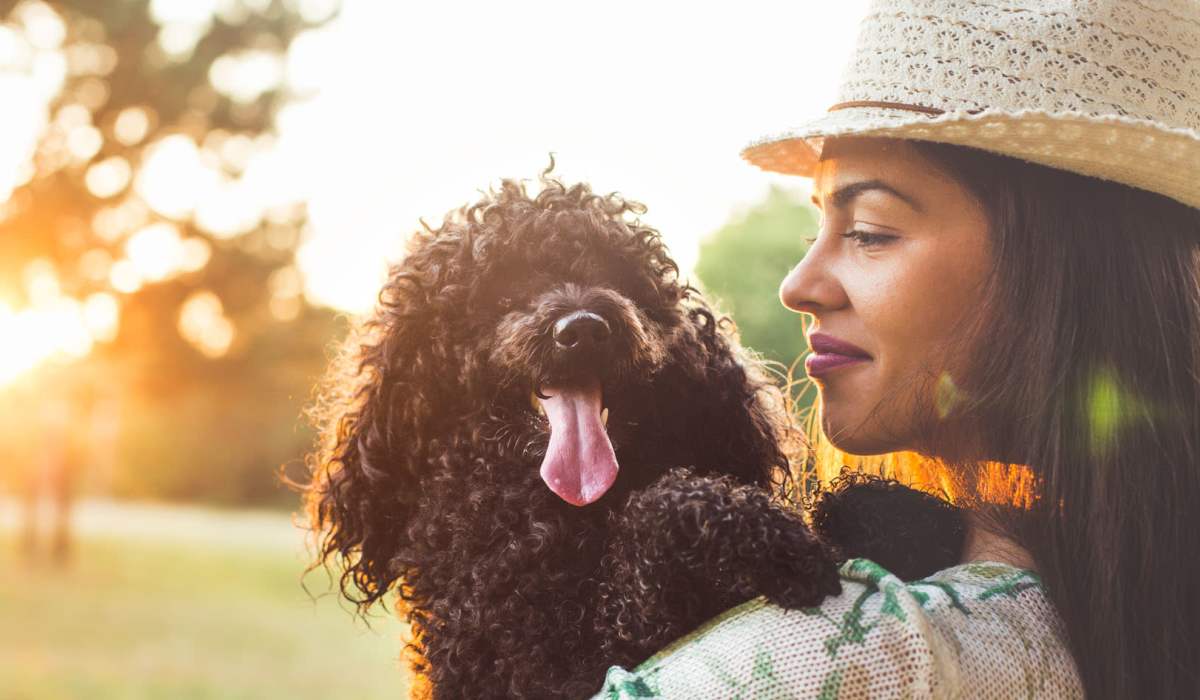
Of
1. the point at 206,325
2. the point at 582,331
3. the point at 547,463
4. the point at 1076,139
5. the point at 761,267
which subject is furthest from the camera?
the point at 206,325

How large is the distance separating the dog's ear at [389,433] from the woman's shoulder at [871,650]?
772 mm

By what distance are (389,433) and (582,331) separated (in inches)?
19.4

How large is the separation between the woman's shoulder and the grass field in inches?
328

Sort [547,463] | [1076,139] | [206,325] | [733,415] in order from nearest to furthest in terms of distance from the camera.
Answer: [1076,139] < [547,463] < [733,415] < [206,325]

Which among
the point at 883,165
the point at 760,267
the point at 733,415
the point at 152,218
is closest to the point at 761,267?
the point at 760,267

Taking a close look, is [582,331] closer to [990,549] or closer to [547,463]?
[547,463]

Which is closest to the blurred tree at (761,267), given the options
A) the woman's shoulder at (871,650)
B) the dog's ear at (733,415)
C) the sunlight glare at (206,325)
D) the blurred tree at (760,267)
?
the blurred tree at (760,267)

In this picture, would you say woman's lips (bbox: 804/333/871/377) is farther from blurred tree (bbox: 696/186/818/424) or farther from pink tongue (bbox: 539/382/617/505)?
blurred tree (bbox: 696/186/818/424)

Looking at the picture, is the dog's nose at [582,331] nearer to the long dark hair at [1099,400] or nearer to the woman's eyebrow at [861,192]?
the woman's eyebrow at [861,192]

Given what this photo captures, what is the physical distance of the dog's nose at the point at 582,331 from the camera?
1905 millimetres

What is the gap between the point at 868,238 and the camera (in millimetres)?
1868

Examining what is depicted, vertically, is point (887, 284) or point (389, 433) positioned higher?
point (887, 284)

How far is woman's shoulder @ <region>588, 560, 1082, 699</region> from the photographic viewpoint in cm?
137

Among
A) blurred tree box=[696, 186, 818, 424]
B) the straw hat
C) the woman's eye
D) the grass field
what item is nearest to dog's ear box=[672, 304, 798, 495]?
the woman's eye
